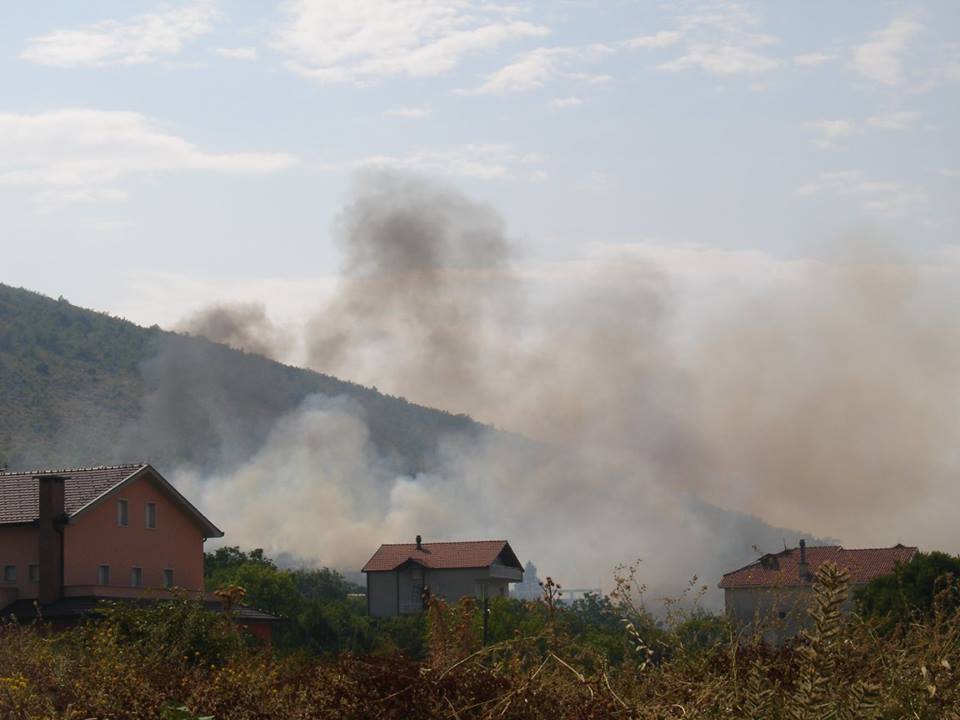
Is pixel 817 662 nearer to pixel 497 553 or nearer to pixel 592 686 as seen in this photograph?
pixel 592 686

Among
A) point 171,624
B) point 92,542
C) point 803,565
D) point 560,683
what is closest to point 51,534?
point 92,542

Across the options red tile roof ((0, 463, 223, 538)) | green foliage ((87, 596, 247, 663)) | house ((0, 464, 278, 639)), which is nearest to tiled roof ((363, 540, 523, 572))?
house ((0, 464, 278, 639))

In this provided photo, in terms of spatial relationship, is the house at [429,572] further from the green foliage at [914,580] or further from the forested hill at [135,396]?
the forested hill at [135,396]

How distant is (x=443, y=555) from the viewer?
88.9 m

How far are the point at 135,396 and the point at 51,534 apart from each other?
99200mm

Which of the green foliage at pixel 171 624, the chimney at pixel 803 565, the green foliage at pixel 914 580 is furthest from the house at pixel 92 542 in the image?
the green foliage at pixel 914 580

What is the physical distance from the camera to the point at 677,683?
7.23 meters

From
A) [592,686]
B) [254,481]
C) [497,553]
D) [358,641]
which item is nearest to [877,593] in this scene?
[358,641]

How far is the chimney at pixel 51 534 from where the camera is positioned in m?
51.7

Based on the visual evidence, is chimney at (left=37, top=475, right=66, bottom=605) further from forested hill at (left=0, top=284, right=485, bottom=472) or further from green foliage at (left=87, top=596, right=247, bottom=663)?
forested hill at (left=0, top=284, right=485, bottom=472)

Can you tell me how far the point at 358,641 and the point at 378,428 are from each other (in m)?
122

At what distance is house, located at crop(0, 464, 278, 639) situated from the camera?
5181cm

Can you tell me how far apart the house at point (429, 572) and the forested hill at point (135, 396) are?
131 feet

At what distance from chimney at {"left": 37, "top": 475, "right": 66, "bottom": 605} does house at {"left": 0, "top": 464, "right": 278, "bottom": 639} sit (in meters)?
0.04
